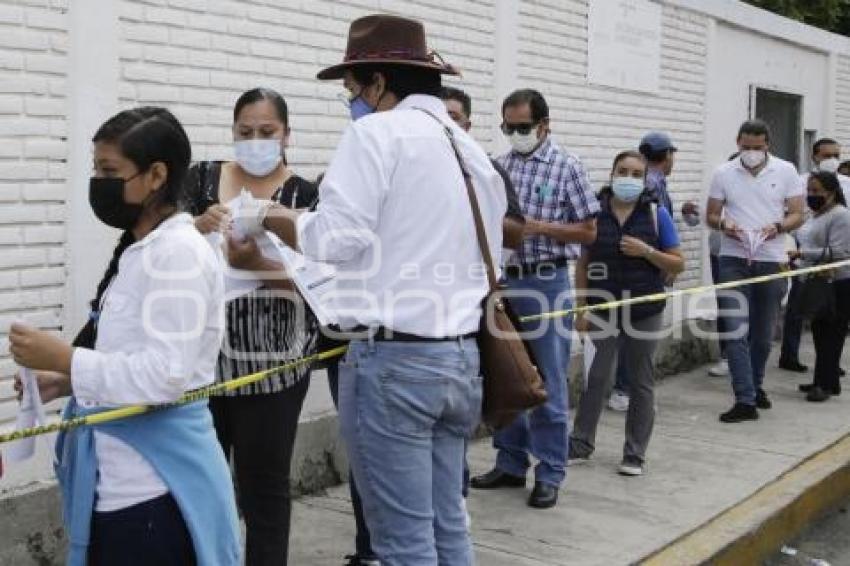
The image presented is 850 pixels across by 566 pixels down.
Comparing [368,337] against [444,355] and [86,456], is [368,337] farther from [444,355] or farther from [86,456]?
Result: [86,456]

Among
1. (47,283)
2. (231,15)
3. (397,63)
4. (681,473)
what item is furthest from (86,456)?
(681,473)

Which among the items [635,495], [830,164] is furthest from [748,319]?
[830,164]

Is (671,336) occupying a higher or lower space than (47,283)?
lower

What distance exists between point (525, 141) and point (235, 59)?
4.75 feet

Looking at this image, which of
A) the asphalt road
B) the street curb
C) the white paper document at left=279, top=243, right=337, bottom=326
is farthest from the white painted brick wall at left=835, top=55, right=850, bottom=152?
the white paper document at left=279, top=243, right=337, bottom=326

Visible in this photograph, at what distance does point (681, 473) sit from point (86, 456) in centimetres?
427

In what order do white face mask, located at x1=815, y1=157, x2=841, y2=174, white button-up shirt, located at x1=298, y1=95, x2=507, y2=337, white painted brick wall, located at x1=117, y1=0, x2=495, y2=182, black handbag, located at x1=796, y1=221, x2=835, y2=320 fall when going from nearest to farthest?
white button-up shirt, located at x1=298, y1=95, x2=507, y2=337 < white painted brick wall, located at x1=117, y1=0, x2=495, y2=182 < black handbag, located at x1=796, y1=221, x2=835, y2=320 < white face mask, located at x1=815, y1=157, x2=841, y2=174

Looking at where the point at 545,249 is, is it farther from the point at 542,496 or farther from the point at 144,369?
the point at 144,369

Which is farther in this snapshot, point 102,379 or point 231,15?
point 231,15

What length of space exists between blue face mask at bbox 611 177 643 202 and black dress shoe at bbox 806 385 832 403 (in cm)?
313

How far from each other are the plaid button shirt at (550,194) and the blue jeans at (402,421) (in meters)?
2.38

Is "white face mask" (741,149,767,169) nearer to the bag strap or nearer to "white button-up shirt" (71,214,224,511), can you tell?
the bag strap

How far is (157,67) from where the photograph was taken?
189 inches

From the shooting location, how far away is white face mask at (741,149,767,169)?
7.55 m
